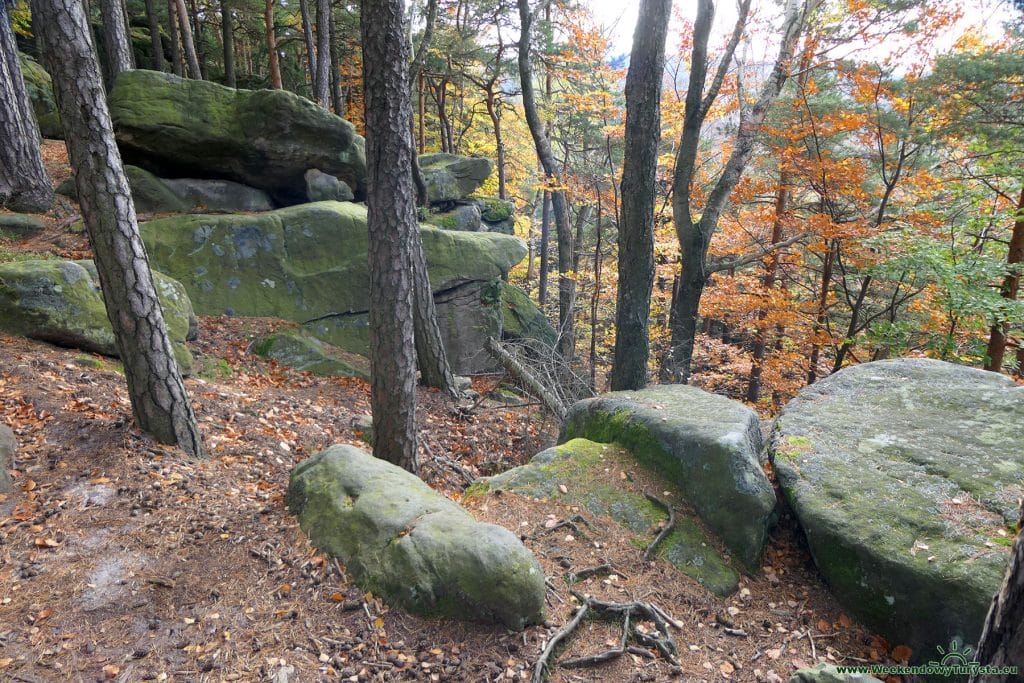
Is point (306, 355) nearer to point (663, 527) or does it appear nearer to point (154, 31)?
point (663, 527)

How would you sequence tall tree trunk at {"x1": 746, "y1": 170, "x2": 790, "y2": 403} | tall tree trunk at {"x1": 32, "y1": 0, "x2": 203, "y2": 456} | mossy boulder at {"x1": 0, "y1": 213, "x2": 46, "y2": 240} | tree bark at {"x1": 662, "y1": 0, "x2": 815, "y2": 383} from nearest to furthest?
tall tree trunk at {"x1": 32, "y1": 0, "x2": 203, "y2": 456} < tree bark at {"x1": 662, "y1": 0, "x2": 815, "y2": 383} < mossy boulder at {"x1": 0, "y1": 213, "x2": 46, "y2": 240} < tall tree trunk at {"x1": 746, "y1": 170, "x2": 790, "y2": 403}

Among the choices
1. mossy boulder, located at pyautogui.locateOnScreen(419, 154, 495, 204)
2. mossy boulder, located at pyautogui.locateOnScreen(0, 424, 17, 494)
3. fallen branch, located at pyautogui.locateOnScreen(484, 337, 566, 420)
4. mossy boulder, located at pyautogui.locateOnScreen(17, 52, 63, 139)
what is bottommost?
fallen branch, located at pyautogui.locateOnScreen(484, 337, 566, 420)

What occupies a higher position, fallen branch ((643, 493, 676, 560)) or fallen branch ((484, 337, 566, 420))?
fallen branch ((643, 493, 676, 560))

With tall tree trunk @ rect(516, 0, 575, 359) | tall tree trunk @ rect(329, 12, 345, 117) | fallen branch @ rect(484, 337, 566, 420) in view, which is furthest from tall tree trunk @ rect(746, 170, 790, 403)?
tall tree trunk @ rect(329, 12, 345, 117)

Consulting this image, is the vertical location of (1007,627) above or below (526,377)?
above

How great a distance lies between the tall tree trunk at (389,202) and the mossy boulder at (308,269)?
4824mm

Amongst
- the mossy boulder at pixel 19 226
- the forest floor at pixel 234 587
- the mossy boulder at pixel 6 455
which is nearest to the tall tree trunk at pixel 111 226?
the forest floor at pixel 234 587

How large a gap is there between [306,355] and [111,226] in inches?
191

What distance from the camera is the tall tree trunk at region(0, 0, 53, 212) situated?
8.84 metres

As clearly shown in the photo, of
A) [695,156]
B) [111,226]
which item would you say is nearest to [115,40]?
[111,226]

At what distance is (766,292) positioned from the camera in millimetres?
12180

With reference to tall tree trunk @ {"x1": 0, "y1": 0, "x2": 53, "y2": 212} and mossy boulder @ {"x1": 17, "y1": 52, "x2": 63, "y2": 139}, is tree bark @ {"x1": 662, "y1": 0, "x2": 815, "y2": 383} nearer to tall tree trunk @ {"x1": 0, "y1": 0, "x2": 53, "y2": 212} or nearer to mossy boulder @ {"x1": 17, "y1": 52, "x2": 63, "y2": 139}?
tall tree trunk @ {"x1": 0, "y1": 0, "x2": 53, "y2": 212}

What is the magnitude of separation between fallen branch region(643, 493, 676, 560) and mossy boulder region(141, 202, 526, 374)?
6.57 metres
